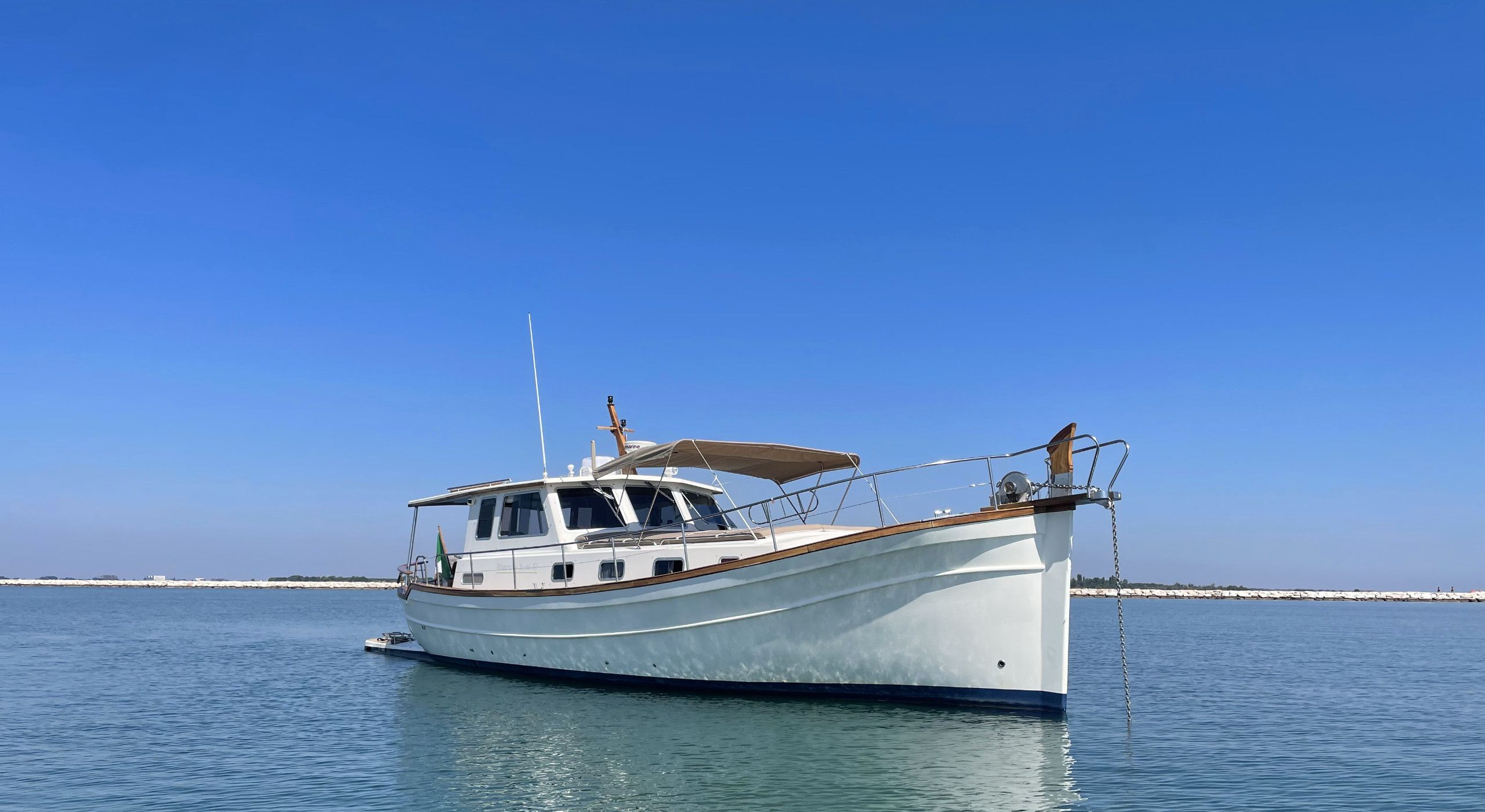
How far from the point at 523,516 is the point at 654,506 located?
235 centimetres

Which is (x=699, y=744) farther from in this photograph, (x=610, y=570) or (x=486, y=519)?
(x=486, y=519)

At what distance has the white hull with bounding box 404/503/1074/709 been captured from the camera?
37.3 ft

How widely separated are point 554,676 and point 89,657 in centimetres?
1415

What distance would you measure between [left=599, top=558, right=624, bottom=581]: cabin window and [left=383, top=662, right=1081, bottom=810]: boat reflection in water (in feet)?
5.79

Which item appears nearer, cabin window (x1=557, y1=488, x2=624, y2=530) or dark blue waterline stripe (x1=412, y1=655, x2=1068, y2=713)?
dark blue waterline stripe (x1=412, y1=655, x2=1068, y2=713)

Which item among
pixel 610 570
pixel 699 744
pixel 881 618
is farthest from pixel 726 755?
pixel 610 570

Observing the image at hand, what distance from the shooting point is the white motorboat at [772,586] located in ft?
37.5

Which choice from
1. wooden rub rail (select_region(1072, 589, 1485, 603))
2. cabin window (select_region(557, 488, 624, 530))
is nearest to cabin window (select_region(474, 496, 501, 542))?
cabin window (select_region(557, 488, 624, 530))

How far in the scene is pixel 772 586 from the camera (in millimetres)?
12336

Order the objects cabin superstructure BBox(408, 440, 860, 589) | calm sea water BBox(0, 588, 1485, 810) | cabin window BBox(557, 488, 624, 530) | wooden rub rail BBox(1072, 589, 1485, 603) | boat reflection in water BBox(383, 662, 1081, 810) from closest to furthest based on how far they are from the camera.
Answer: boat reflection in water BBox(383, 662, 1081, 810) < calm sea water BBox(0, 588, 1485, 810) < cabin superstructure BBox(408, 440, 860, 589) < cabin window BBox(557, 488, 624, 530) < wooden rub rail BBox(1072, 589, 1485, 603)

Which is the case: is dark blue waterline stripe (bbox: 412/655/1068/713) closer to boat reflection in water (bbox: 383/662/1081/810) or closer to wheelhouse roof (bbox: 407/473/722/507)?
boat reflection in water (bbox: 383/662/1081/810)

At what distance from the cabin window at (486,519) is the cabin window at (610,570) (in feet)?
11.0

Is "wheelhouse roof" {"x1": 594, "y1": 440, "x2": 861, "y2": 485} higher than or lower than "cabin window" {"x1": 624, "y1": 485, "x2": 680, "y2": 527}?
higher

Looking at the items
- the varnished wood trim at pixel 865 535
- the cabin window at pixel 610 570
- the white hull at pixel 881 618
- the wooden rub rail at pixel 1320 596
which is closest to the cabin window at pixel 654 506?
the cabin window at pixel 610 570
